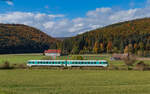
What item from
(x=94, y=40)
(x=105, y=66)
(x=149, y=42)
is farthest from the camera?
(x=94, y=40)

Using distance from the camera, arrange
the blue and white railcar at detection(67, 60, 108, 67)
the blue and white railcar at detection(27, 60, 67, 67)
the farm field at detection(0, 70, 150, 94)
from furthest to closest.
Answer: the blue and white railcar at detection(27, 60, 67, 67)
the blue and white railcar at detection(67, 60, 108, 67)
the farm field at detection(0, 70, 150, 94)

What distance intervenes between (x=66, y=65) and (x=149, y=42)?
6861 centimetres

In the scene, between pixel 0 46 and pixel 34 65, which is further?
pixel 0 46

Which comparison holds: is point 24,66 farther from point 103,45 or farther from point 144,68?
point 103,45

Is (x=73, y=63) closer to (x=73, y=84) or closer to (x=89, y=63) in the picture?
(x=89, y=63)

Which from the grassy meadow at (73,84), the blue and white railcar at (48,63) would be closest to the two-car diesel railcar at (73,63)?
the blue and white railcar at (48,63)

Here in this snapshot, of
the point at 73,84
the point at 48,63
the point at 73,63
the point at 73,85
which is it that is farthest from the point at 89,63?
the point at 73,85

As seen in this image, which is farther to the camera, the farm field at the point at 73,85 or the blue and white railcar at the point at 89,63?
the blue and white railcar at the point at 89,63

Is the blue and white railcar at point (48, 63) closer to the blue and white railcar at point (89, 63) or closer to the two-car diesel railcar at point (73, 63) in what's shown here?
the two-car diesel railcar at point (73, 63)

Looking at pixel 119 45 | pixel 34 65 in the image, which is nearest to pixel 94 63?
pixel 34 65

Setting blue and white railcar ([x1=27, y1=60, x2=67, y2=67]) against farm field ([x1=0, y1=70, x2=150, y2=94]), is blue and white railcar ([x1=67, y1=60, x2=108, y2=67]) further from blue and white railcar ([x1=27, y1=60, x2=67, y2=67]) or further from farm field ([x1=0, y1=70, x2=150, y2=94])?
farm field ([x1=0, y1=70, x2=150, y2=94])

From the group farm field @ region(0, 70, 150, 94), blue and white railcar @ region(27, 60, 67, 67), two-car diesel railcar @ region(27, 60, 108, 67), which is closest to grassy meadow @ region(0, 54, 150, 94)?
farm field @ region(0, 70, 150, 94)

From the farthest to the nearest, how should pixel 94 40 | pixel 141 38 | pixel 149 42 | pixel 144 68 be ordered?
pixel 94 40 < pixel 141 38 < pixel 149 42 < pixel 144 68

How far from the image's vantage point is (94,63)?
127 feet
